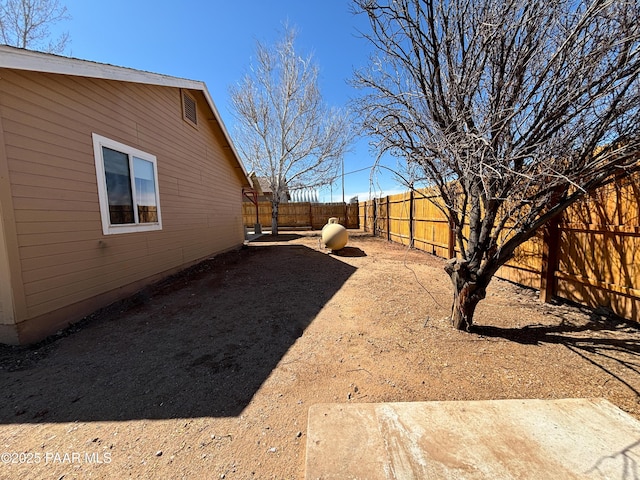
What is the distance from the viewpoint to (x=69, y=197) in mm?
3477

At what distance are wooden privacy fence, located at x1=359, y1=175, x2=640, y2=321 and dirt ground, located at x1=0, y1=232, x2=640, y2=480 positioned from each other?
11.2 inches

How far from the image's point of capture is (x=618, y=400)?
1.98 meters

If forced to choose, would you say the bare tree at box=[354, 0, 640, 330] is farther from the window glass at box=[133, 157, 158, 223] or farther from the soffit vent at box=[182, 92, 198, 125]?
the soffit vent at box=[182, 92, 198, 125]

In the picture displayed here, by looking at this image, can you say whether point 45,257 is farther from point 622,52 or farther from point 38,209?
point 622,52

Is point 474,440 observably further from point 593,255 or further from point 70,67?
point 70,67

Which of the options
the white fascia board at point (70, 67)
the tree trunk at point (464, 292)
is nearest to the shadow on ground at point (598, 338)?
the tree trunk at point (464, 292)

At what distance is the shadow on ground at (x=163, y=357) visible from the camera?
206 centimetres

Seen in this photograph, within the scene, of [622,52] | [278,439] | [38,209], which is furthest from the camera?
[38,209]

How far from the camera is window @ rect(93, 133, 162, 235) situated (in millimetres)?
3996

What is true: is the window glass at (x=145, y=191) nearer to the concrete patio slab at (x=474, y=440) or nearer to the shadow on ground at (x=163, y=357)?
the shadow on ground at (x=163, y=357)

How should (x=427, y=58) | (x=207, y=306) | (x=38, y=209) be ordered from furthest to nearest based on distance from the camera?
(x=207, y=306)
(x=38, y=209)
(x=427, y=58)

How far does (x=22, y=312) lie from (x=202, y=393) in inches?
98.2

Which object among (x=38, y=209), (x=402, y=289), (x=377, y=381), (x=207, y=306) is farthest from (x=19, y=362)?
(x=402, y=289)

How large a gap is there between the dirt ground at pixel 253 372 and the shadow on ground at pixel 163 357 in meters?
0.02
